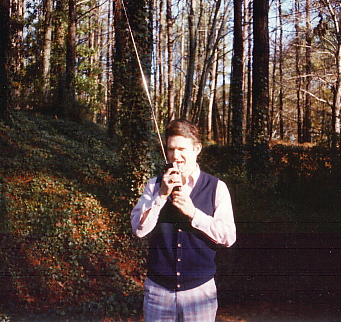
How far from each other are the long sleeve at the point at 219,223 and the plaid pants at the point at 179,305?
0.31m

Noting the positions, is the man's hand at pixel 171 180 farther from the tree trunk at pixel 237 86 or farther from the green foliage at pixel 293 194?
the tree trunk at pixel 237 86

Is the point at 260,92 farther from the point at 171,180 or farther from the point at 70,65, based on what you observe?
the point at 171,180

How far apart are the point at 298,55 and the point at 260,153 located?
13114mm

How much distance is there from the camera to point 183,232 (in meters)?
2.16

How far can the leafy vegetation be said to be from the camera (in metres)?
5.51

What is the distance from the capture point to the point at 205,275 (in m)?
2.15

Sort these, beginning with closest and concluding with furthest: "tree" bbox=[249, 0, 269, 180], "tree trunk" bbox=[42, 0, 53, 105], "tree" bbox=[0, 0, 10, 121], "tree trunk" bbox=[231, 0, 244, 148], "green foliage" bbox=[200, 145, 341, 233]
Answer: "green foliage" bbox=[200, 145, 341, 233], "tree" bbox=[249, 0, 269, 180], "tree" bbox=[0, 0, 10, 121], "tree trunk" bbox=[231, 0, 244, 148], "tree trunk" bbox=[42, 0, 53, 105]

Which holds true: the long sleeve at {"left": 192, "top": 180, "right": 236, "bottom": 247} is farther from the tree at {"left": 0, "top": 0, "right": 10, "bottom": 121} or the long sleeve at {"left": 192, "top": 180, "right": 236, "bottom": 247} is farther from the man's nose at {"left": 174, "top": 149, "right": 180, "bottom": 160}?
the tree at {"left": 0, "top": 0, "right": 10, "bottom": 121}

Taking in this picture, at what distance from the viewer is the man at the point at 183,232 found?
2078 millimetres

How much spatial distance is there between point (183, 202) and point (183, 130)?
43 centimetres

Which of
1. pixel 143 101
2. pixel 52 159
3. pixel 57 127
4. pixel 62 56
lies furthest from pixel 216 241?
pixel 62 56

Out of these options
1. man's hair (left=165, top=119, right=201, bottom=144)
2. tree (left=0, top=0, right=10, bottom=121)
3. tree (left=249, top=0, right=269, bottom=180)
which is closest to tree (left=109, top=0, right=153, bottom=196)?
tree (left=249, top=0, right=269, bottom=180)

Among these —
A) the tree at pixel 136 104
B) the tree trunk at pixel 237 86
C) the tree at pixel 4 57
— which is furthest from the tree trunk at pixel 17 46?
the tree trunk at pixel 237 86

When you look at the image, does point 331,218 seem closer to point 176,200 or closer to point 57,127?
point 176,200
